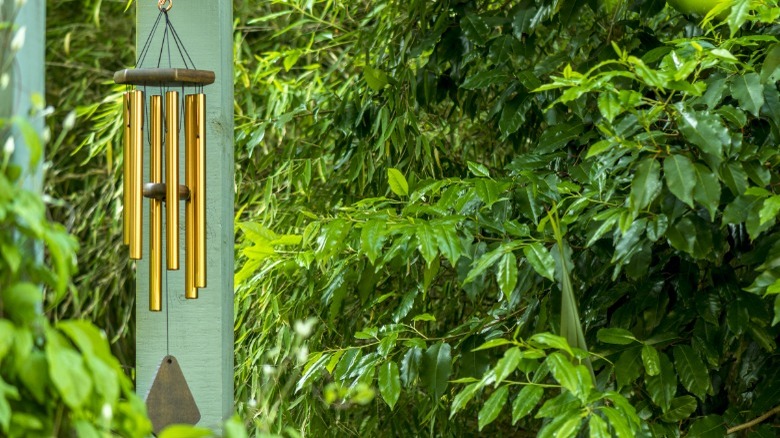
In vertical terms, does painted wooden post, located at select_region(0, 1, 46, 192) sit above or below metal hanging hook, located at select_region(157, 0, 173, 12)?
below

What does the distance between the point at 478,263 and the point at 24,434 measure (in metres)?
0.83

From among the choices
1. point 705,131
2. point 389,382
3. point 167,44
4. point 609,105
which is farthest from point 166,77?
point 705,131

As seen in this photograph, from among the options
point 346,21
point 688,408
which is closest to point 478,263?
point 688,408

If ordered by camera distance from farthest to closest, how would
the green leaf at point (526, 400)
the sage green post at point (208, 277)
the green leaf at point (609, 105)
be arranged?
the sage green post at point (208, 277) < the green leaf at point (526, 400) < the green leaf at point (609, 105)

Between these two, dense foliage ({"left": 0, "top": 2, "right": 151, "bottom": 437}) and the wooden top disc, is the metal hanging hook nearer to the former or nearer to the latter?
the wooden top disc

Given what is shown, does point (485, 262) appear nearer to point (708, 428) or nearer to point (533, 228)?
point (533, 228)

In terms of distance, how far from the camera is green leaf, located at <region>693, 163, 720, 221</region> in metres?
1.42

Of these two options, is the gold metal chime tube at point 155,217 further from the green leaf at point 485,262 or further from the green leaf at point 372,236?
the green leaf at point 485,262

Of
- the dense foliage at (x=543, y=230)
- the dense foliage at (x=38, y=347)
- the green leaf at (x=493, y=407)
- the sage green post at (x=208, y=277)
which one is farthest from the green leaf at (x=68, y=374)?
the sage green post at (x=208, y=277)

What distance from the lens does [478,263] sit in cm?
154

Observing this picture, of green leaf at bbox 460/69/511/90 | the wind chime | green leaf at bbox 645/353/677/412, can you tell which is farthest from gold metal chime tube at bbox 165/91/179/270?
green leaf at bbox 645/353/677/412

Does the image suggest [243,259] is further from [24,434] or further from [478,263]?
[24,434]

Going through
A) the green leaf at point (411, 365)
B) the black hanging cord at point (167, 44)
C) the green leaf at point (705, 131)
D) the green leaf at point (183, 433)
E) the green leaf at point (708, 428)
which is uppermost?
the black hanging cord at point (167, 44)

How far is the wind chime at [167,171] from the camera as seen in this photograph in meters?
1.71
